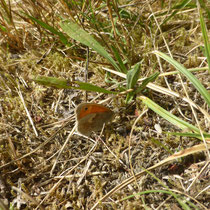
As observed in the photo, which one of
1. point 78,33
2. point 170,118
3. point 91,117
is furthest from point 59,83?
point 170,118

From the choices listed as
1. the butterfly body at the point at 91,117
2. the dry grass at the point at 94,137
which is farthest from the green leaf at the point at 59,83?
the dry grass at the point at 94,137

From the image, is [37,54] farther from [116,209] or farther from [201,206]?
[201,206]

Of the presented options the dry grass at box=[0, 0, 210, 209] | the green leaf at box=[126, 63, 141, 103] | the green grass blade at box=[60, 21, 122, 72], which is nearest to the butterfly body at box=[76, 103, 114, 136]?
the dry grass at box=[0, 0, 210, 209]

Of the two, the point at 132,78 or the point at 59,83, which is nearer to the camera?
the point at 59,83

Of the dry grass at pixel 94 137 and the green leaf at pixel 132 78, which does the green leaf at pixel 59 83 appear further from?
the dry grass at pixel 94 137

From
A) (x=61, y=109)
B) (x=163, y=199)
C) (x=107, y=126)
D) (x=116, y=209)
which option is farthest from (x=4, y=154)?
(x=163, y=199)

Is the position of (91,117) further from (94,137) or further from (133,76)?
(133,76)

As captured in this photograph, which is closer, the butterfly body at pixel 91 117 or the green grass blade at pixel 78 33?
the butterfly body at pixel 91 117

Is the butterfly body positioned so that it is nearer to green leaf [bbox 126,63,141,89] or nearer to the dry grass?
the dry grass
